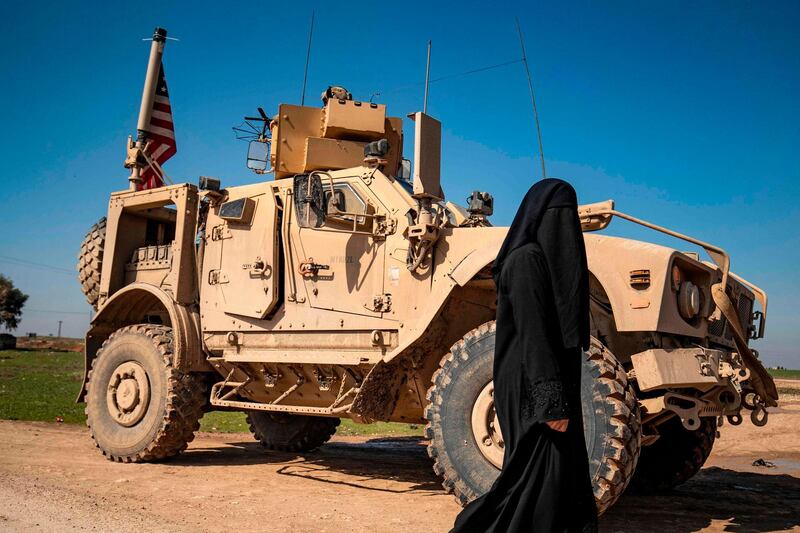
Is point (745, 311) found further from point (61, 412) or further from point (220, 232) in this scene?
point (61, 412)

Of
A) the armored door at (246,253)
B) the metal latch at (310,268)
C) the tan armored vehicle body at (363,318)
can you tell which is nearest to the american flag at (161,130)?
the tan armored vehicle body at (363,318)

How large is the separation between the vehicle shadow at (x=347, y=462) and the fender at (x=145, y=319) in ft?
4.03

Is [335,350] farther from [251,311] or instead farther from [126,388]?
[126,388]

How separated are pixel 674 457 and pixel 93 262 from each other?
281 inches

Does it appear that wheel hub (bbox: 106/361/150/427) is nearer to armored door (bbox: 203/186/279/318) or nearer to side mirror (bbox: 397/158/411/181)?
armored door (bbox: 203/186/279/318)

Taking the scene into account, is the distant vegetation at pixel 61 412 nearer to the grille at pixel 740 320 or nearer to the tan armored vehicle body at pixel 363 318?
the tan armored vehicle body at pixel 363 318

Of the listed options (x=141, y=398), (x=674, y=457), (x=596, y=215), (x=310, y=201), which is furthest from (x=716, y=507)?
(x=141, y=398)

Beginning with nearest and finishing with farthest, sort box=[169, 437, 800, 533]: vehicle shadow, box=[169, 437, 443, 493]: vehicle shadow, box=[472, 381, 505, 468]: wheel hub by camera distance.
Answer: box=[472, 381, 505, 468]: wheel hub → box=[169, 437, 800, 533]: vehicle shadow → box=[169, 437, 443, 493]: vehicle shadow

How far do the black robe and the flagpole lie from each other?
7.49 meters

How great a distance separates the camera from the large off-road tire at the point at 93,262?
947 centimetres

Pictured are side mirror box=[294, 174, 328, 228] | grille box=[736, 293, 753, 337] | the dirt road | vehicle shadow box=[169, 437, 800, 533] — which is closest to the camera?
the dirt road

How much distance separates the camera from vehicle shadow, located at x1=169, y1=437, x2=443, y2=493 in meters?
7.52

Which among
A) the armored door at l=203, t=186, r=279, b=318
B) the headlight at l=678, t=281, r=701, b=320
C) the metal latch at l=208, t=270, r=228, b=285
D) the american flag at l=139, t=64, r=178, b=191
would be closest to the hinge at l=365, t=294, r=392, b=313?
the armored door at l=203, t=186, r=279, b=318

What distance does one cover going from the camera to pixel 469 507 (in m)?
3.51
